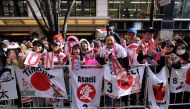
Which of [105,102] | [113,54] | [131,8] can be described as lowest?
[105,102]

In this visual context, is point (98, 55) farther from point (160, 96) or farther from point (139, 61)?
point (160, 96)

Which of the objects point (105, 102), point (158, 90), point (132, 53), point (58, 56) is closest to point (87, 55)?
point (58, 56)

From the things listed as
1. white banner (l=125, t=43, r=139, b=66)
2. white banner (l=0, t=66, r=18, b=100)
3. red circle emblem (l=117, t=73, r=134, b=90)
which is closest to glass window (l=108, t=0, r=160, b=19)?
white banner (l=125, t=43, r=139, b=66)

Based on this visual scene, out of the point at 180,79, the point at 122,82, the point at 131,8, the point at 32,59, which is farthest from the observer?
the point at 131,8

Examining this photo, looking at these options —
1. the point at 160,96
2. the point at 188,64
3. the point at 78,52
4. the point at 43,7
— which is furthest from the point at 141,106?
the point at 43,7

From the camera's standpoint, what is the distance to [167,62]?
5.32m

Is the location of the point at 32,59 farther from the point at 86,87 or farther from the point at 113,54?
the point at 113,54

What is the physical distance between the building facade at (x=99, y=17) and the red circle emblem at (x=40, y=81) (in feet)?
51.5

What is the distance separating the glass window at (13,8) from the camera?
2189cm

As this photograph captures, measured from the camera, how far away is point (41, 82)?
5293 mm

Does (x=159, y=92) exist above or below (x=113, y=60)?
below

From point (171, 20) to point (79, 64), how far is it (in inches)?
819

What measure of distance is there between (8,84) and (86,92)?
5.76 feet

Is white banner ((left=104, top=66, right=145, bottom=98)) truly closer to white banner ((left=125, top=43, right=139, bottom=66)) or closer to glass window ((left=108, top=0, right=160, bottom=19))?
white banner ((left=125, top=43, right=139, bottom=66))
